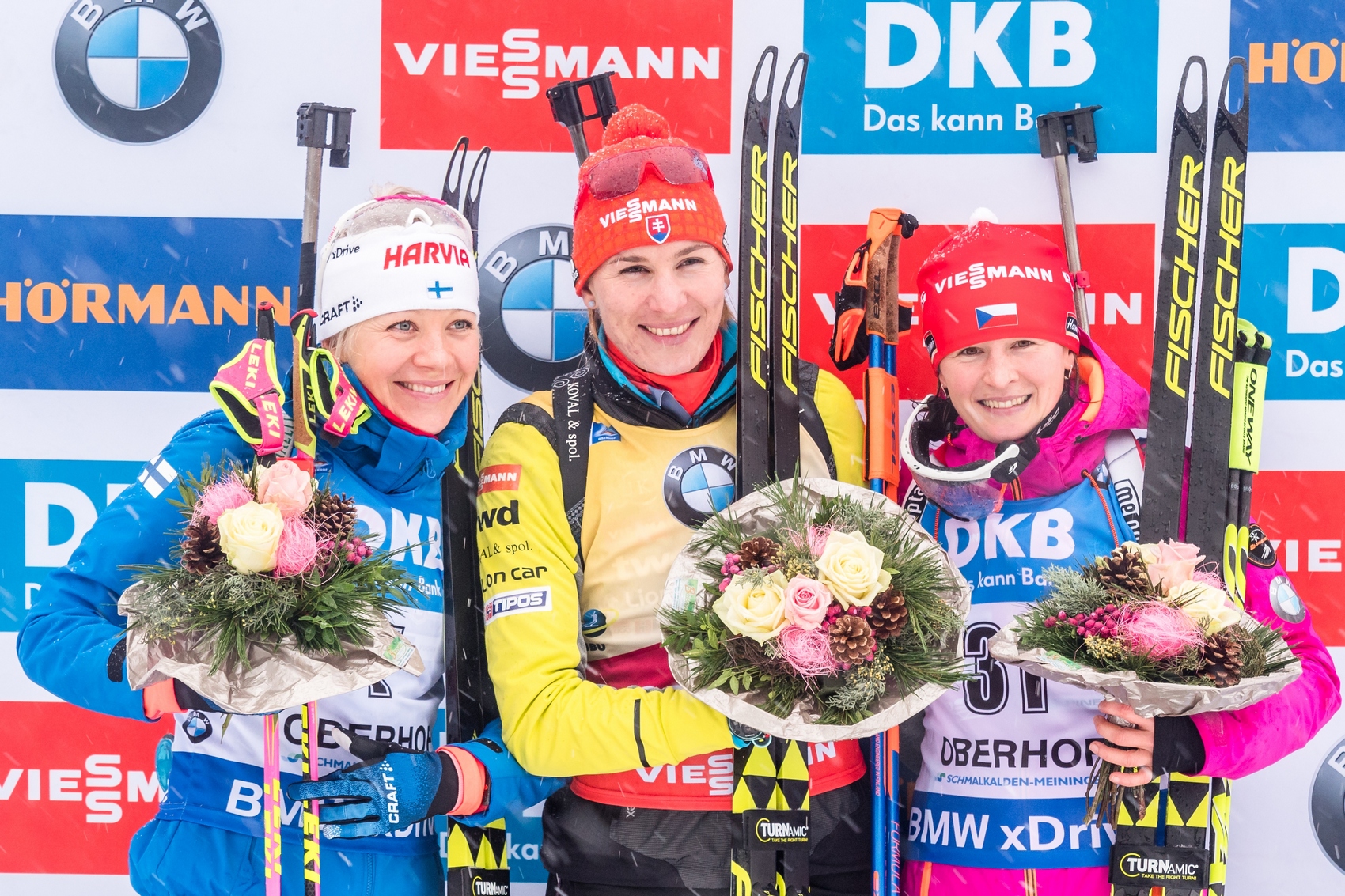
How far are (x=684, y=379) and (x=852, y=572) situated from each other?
0.76m

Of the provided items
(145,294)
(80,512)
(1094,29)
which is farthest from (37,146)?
(1094,29)

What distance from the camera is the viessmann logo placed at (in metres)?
2.87

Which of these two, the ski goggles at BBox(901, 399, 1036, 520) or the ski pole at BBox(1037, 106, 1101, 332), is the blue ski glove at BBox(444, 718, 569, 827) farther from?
the ski pole at BBox(1037, 106, 1101, 332)

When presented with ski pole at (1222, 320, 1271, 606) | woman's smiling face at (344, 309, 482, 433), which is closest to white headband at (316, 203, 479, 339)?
woman's smiling face at (344, 309, 482, 433)

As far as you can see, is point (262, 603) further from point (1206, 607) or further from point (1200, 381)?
point (1200, 381)

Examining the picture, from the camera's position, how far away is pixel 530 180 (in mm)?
2918

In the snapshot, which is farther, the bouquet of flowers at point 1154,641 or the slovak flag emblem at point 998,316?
the slovak flag emblem at point 998,316

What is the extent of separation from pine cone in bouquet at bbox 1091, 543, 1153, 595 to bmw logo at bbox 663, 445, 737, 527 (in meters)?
0.77

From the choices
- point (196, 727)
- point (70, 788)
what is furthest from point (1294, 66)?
point (70, 788)

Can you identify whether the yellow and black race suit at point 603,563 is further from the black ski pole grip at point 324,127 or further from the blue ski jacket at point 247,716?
the black ski pole grip at point 324,127

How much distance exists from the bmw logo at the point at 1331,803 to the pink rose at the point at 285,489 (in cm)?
277

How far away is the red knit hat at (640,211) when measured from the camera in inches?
88.6

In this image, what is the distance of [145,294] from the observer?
2.93 m

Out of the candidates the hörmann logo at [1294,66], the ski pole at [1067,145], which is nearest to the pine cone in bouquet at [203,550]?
the ski pole at [1067,145]
